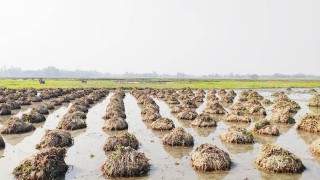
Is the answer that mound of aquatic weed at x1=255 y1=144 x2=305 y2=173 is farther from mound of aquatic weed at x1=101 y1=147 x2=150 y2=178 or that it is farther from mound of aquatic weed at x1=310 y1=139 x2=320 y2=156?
→ mound of aquatic weed at x1=101 y1=147 x2=150 y2=178

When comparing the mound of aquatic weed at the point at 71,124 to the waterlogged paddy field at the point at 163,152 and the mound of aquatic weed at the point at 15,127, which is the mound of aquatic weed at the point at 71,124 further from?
the mound of aquatic weed at the point at 15,127

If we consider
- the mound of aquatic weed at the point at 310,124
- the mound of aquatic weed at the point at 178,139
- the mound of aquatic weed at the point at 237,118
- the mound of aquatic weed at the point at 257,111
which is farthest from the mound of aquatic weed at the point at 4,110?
the mound of aquatic weed at the point at 310,124

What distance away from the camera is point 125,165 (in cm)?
1952

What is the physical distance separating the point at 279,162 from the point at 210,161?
3.96 m

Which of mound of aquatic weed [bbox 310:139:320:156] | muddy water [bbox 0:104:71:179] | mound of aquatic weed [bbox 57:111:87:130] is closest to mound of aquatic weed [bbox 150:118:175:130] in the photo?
mound of aquatic weed [bbox 57:111:87:130]

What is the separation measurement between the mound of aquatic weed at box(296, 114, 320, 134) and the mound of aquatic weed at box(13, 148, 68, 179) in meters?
22.5

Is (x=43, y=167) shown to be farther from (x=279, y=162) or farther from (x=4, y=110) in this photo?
(x=4, y=110)

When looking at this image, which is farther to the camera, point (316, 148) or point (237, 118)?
point (237, 118)

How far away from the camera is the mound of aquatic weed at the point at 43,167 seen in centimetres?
1872

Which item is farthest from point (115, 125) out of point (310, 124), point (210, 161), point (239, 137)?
point (310, 124)

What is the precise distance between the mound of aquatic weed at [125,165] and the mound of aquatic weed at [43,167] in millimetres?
2466

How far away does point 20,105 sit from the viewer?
5616 centimetres

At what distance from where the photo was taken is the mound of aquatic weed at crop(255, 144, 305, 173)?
19.9 metres

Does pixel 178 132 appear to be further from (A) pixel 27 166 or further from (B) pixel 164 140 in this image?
(A) pixel 27 166
